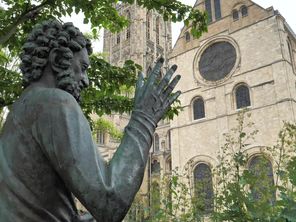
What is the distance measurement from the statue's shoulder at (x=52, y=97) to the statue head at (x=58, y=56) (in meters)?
0.09

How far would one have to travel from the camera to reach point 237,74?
21.6 metres

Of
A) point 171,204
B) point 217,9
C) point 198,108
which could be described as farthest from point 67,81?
point 217,9

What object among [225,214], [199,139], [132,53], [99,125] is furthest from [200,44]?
[225,214]

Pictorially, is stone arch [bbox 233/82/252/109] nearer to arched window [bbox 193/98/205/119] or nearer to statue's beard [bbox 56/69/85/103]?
arched window [bbox 193/98/205/119]

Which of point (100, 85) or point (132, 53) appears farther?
point (132, 53)

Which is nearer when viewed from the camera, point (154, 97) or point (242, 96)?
point (154, 97)

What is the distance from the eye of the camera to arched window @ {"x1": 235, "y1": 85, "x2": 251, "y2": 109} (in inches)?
830

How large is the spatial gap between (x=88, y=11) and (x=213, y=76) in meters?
19.1

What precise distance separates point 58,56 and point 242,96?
2115 centimetres

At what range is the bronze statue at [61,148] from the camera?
106 cm

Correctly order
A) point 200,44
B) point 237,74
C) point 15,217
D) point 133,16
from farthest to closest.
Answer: point 133,16 < point 200,44 < point 237,74 < point 15,217

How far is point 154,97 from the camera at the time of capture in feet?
4.25

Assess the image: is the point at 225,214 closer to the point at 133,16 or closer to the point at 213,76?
the point at 213,76

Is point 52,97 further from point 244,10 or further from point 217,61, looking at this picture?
point 244,10
